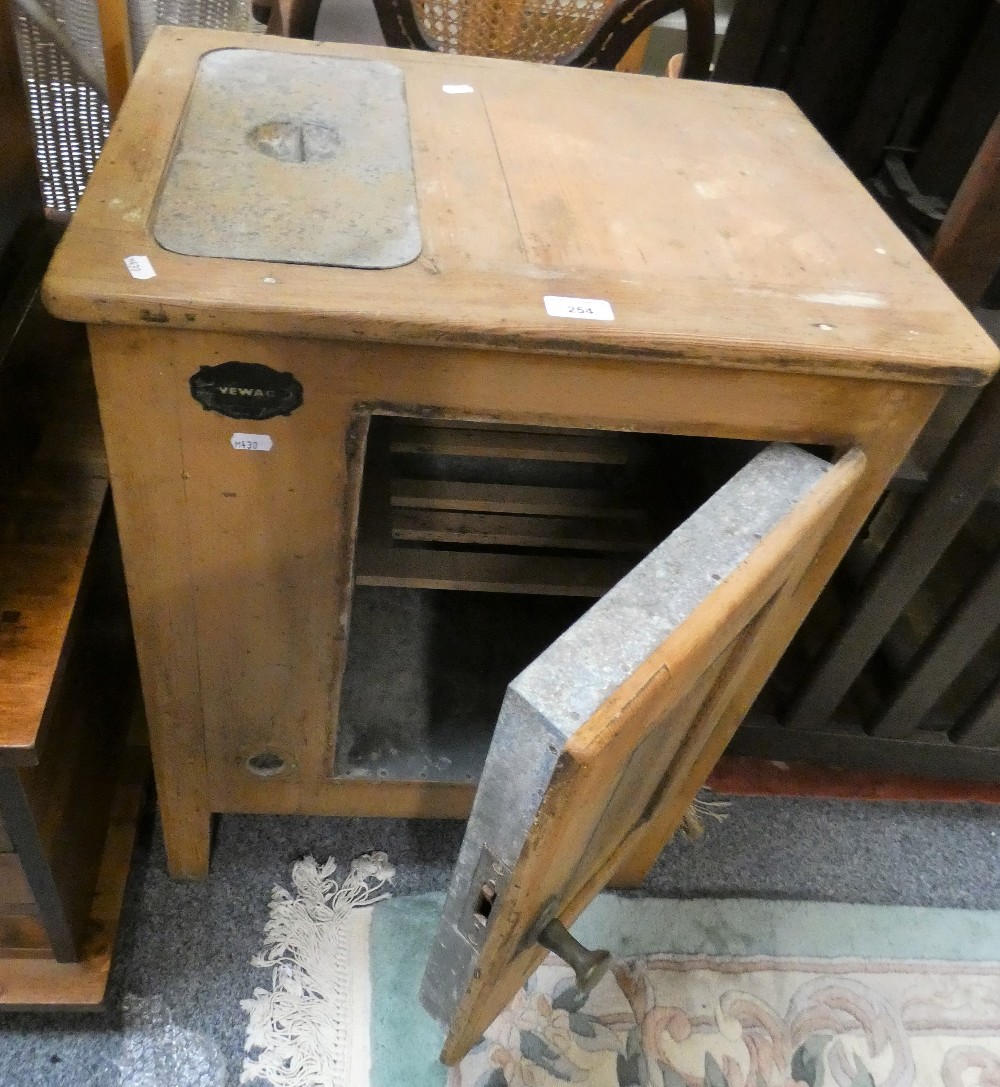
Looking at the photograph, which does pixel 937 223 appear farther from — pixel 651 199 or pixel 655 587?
pixel 655 587

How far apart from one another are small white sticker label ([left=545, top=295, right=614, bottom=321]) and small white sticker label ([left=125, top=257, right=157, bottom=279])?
0.25 metres

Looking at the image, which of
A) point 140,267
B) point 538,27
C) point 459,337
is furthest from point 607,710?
point 538,27

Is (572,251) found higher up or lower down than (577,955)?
higher up

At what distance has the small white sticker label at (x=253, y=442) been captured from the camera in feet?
2.05

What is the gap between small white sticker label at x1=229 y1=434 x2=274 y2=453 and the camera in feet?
2.05

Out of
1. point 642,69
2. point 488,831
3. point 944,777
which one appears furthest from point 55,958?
point 642,69

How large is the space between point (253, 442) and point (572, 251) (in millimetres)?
266

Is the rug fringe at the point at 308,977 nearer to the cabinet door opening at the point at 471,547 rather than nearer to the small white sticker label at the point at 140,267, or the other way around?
the cabinet door opening at the point at 471,547

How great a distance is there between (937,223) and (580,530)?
0.57 meters

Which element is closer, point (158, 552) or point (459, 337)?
point (459, 337)

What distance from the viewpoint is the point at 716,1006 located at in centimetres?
106

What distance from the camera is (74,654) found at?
88 cm

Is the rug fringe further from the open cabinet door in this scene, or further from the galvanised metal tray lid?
Answer: the galvanised metal tray lid

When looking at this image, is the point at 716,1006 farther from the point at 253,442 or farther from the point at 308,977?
the point at 253,442
